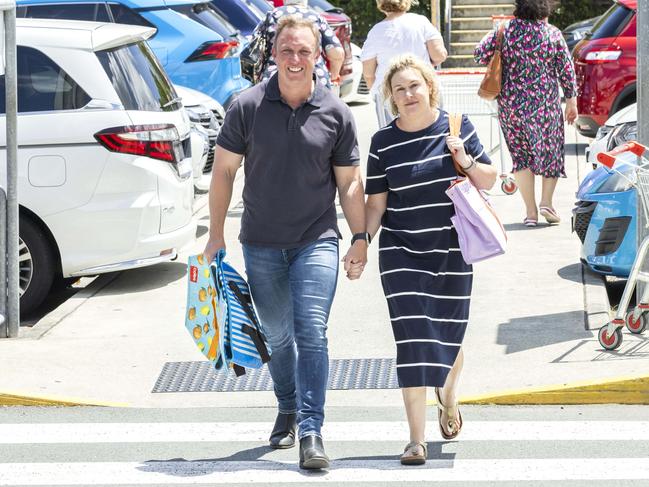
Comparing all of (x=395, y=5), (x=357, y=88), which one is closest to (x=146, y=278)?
(x=395, y=5)

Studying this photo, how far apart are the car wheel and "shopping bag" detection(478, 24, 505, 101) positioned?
3.93m

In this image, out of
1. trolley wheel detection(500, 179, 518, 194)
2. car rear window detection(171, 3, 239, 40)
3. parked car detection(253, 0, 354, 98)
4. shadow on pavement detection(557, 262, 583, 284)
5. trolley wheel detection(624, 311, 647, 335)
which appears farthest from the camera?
parked car detection(253, 0, 354, 98)

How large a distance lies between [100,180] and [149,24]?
21.9 ft

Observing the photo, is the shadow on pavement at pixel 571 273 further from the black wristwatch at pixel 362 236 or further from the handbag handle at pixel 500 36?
the black wristwatch at pixel 362 236

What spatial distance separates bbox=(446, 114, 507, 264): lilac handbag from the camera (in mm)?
5910

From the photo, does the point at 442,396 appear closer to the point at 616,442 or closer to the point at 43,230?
the point at 616,442

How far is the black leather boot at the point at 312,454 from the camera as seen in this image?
5980 mm

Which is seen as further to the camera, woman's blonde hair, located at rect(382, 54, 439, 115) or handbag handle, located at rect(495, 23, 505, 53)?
handbag handle, located at rect(495, 23, 505, 53)

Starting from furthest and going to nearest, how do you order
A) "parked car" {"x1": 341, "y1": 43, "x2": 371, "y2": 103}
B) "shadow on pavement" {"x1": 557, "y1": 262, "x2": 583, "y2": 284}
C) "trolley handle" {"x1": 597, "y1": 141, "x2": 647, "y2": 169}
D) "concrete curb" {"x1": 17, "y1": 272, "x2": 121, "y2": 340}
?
"parked car" {"x1": 341, "y1": 43, "x2": 371, "y2": 103}
"shadow on pavement" {"x1": 557, "y1": 262, "x2": 583, "y2": 284}
"concrete curb" {"x1": 17, "y1": 272, "x2": 121, "y2": 340}
"trolley handle" {"x1": 597, "y1": 141, "x2": 647, "y2": 169}

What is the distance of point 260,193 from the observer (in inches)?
239

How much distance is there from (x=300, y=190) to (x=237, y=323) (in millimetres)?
651

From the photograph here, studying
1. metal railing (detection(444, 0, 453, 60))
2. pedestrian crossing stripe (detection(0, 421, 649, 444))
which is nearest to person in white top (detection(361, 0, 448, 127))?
pedestrian crossing stripe (detection(0, 421, 649, 444))

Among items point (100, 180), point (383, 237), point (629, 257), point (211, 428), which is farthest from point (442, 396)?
point (100, 180)

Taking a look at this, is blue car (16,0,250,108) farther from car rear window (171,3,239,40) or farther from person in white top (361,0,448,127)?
person in white top (361,0,448,127)
